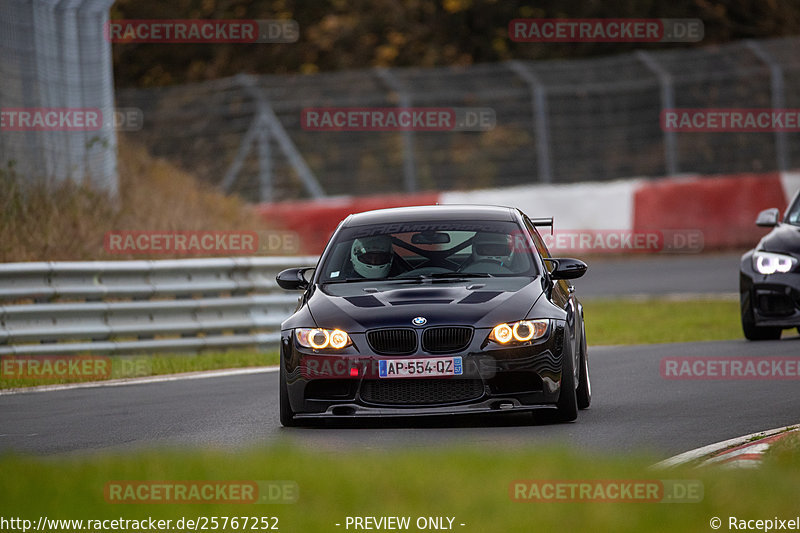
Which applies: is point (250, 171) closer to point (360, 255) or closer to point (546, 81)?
point (546, 81)

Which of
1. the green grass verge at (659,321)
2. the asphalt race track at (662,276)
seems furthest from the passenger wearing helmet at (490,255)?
the asphalt race track at (662,276)

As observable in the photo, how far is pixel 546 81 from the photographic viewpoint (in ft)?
86.2

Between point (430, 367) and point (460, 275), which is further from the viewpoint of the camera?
point (460, 275)

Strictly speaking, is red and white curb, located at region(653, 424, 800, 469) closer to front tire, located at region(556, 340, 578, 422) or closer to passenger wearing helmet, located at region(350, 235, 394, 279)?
front tire, located at region(556, 340, 578, 422)

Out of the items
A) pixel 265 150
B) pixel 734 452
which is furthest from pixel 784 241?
pixel 265 150

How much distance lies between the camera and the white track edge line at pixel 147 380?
1248cm

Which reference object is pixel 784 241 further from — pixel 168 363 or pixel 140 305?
pixel 140 305

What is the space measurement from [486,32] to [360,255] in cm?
2717

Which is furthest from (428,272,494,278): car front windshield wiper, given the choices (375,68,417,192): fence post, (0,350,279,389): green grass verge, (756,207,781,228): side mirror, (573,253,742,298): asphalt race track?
(375,68,417,192): fence post

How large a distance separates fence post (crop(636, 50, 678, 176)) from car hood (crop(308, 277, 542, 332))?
17.1 meters

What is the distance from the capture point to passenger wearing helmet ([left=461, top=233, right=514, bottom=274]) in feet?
33.4

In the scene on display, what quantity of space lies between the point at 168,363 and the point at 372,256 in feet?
14.3

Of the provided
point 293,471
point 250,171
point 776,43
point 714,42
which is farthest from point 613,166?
point 293,471

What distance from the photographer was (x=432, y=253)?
10328mm
